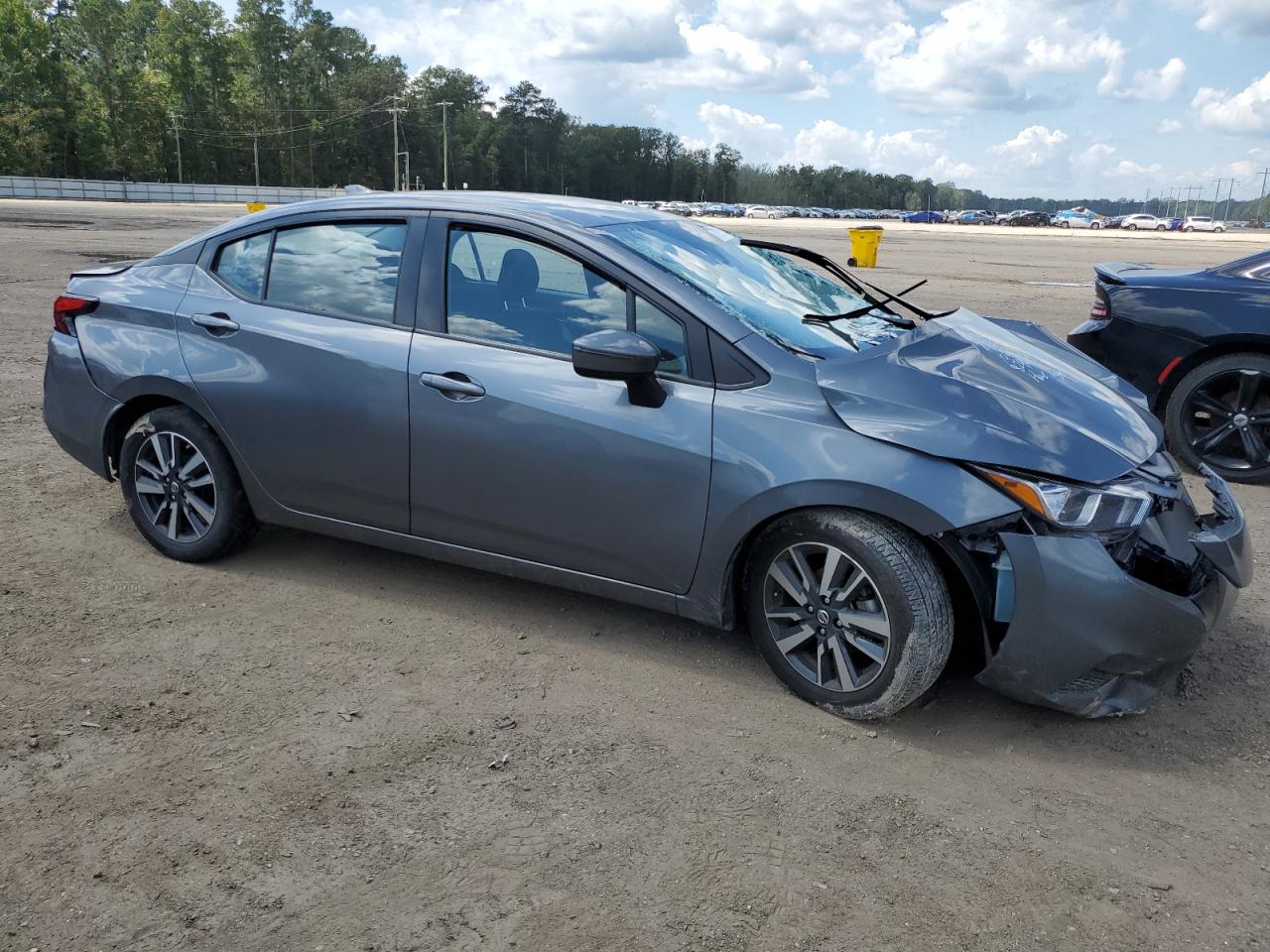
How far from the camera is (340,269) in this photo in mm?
4160

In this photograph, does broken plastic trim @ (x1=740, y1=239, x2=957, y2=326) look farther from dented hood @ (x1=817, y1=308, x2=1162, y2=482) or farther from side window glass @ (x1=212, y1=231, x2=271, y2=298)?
side window glass @ (x1=212, y1=231, x2=271, y2=298)

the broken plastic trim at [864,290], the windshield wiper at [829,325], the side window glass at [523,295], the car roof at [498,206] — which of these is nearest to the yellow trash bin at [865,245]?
the broken plastic trim at [864,290]

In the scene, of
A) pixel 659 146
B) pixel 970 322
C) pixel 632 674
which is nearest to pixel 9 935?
pixel 632 674

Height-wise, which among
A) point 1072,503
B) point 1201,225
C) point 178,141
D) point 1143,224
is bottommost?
point 1072,503

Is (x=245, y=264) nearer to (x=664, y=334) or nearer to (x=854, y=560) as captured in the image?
(x=664, y=334)

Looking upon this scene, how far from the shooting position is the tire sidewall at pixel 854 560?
322 cm

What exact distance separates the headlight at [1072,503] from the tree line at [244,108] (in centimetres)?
10495

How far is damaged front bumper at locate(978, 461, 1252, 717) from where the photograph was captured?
3.08 meters

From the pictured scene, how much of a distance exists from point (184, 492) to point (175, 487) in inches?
1.8

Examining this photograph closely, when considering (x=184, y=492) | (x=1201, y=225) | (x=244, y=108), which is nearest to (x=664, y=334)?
(x=184, y=492)

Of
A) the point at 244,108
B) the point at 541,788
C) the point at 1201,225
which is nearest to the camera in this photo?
the point at 541,788

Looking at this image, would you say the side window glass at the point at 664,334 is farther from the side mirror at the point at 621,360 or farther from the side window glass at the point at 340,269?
the side window glass at the point at 340,269

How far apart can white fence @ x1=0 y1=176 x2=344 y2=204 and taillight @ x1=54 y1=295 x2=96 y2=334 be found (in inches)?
2686

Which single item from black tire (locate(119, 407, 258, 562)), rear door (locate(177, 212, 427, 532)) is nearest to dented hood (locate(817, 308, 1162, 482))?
rear door (locate(177, 212, 427, 532))
